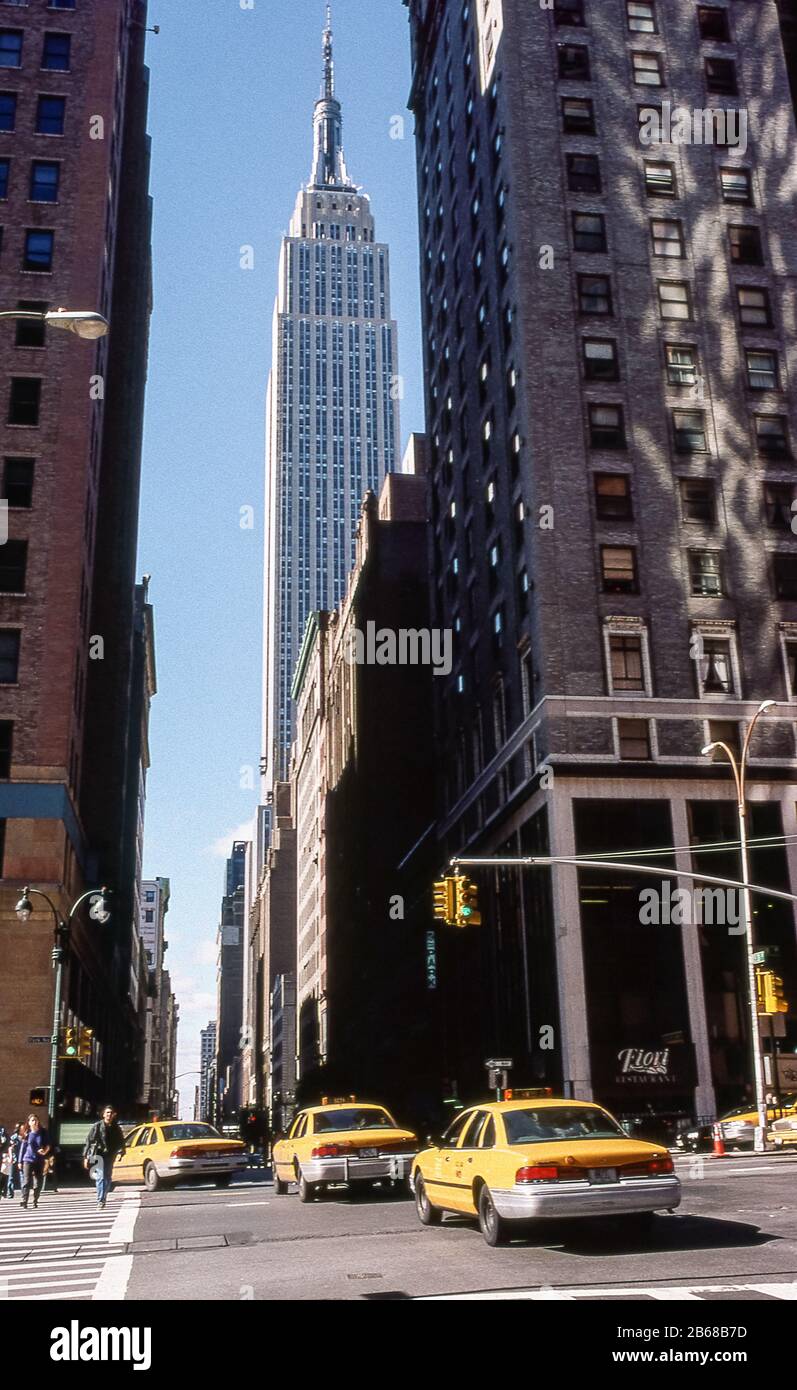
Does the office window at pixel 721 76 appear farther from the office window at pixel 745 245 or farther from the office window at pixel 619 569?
the office window at pixel 619 569

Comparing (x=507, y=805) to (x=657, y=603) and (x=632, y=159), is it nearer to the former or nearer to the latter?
(x=657, y=603)

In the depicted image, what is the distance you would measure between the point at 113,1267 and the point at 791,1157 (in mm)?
21266

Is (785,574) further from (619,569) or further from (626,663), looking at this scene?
(626,663)

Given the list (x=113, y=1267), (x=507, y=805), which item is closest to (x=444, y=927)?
(x=507, y=805)

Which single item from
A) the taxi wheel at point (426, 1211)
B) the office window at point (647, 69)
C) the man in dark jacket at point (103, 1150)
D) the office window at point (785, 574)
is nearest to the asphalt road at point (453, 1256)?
the taxi wheel at point (426, 1211)

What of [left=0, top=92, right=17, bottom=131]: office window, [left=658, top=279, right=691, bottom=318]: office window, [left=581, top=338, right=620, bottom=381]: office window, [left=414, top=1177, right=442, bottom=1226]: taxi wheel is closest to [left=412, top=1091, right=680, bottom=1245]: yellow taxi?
[left=414, top=1177, right=442, bottom=1226]: taxi wheel

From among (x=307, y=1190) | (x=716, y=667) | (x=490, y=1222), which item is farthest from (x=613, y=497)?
(x=490, y=1222)

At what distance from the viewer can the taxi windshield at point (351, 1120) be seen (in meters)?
22.2

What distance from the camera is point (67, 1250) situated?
1650cm

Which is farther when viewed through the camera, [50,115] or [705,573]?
[50,115]

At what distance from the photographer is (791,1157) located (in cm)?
3005

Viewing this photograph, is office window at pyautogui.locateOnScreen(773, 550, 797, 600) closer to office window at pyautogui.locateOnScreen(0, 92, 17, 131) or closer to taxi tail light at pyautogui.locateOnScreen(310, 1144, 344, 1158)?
taxi tail light at pyautogui.locateOnScreen(310, 1144, 344, 1158)

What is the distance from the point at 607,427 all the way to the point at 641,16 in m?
24.1

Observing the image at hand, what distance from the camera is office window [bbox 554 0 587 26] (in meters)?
61.6
